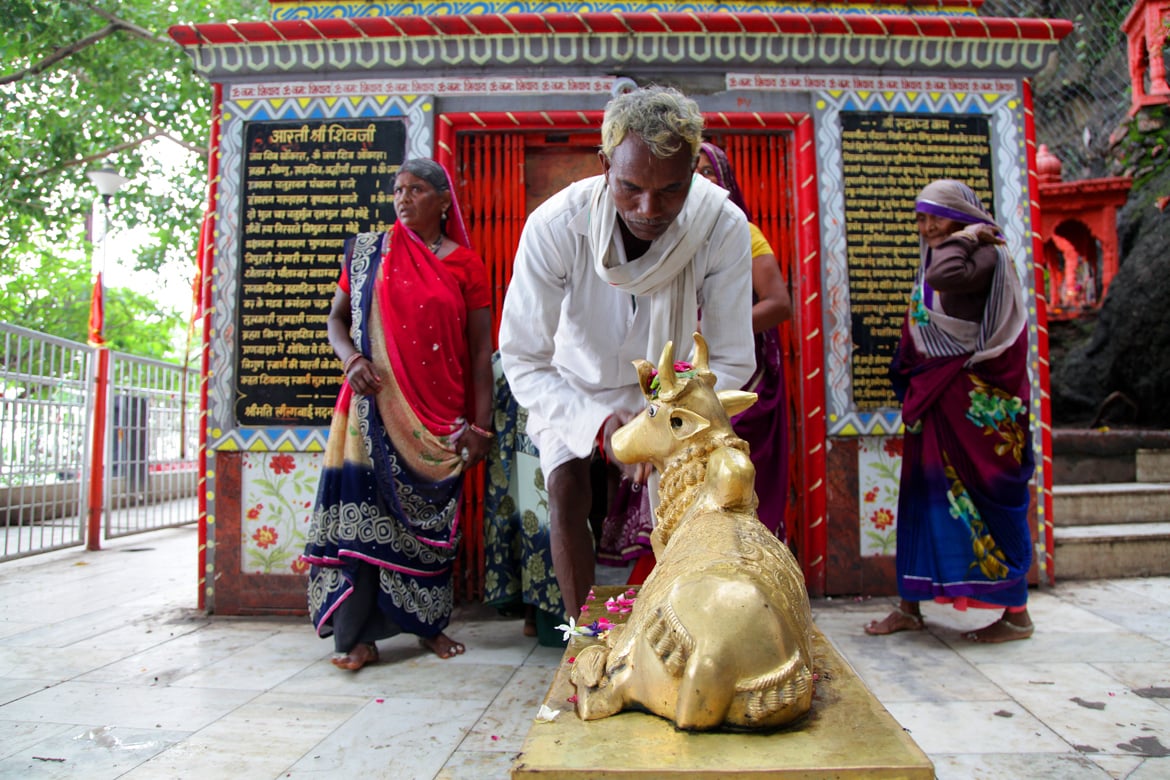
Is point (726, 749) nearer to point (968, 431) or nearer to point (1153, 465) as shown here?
point (968, 431)

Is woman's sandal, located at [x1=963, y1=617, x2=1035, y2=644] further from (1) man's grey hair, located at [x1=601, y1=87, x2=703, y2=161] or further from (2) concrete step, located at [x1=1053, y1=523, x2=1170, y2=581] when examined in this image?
(1) man's grey hair, located at [x1=601, y1=87, x2=703, y2=161]

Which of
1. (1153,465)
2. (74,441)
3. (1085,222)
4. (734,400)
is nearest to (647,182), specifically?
(734,400)

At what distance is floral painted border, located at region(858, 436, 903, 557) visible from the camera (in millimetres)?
4250

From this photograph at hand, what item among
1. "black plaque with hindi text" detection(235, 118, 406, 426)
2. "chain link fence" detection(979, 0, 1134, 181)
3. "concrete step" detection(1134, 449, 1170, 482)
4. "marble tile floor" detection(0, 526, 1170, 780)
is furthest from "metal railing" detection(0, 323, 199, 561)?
"chain link fence" detection(979, 0, 1134, 181)

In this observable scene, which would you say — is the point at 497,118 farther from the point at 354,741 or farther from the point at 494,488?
the point at 354,741

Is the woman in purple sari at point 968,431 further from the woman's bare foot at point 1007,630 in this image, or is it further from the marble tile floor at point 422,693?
the marble tile floor at point 422,693

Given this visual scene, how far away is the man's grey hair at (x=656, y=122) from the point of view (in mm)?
2051

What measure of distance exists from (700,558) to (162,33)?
9.26 m

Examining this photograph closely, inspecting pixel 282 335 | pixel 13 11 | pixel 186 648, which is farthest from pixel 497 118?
pixel 13 11

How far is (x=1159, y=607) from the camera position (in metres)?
3.86

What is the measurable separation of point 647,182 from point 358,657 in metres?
2.27

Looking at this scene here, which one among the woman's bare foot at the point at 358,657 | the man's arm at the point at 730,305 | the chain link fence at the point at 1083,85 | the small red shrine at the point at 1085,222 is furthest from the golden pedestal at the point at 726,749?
the chain link fence at the point at 1083,85

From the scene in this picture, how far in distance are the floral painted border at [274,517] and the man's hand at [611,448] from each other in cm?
228

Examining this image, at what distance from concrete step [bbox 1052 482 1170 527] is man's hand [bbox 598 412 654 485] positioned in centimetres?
393
